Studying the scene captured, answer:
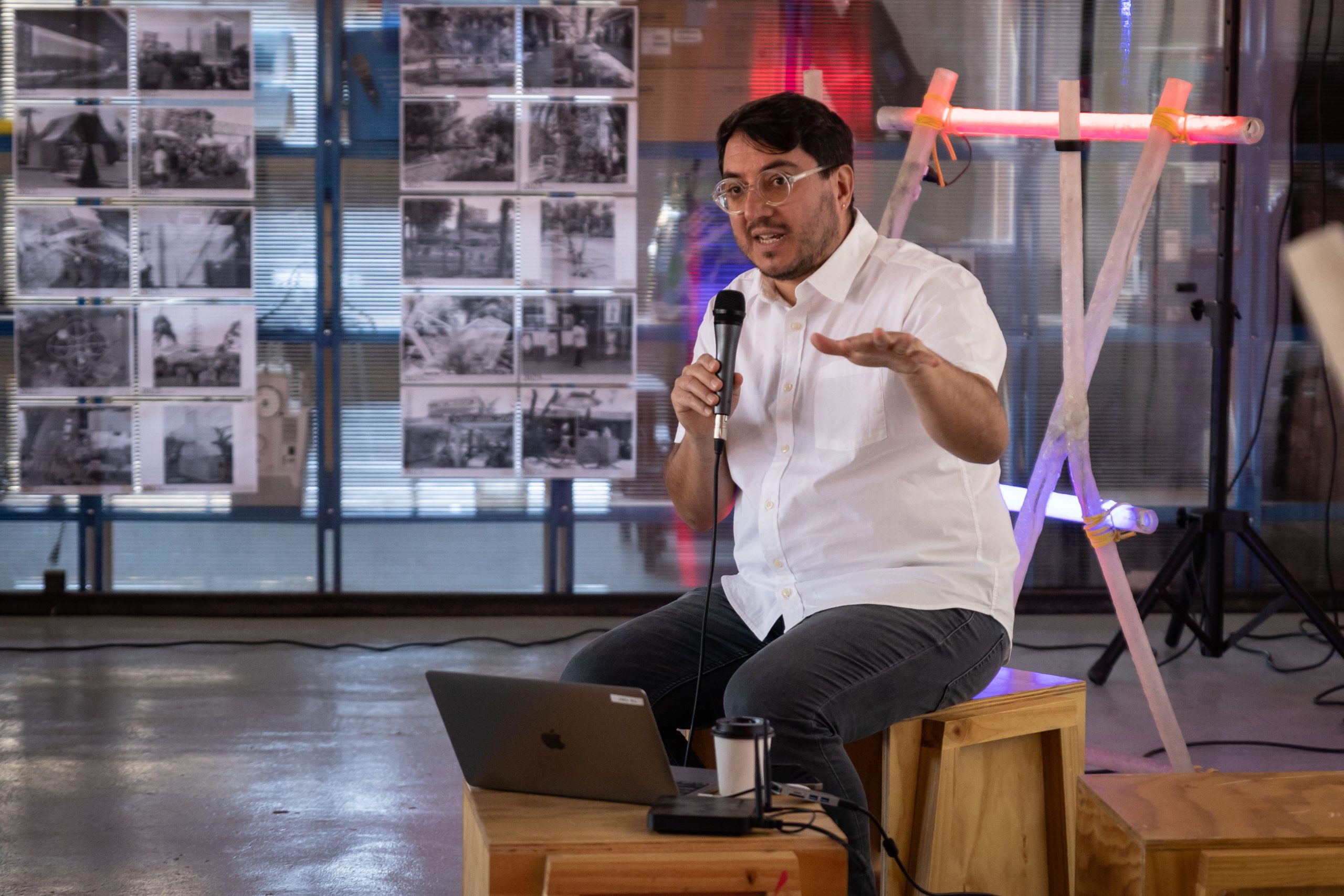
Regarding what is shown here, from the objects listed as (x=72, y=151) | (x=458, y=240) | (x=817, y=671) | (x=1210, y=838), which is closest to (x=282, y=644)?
(x=458, y=240)

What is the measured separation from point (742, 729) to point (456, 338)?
3.14 metres

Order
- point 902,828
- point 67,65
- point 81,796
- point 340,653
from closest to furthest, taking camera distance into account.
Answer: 1. point 902,828
2. point 81,796
3. point 340,653
4. point 67,65

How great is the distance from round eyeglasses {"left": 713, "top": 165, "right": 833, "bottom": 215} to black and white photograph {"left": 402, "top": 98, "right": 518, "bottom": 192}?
2481 millimetres

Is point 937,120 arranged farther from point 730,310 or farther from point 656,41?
point 656,41

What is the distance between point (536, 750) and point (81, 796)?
5.28ft

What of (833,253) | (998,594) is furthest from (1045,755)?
(833,253)

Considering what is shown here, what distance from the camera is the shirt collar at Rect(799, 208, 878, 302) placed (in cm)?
196

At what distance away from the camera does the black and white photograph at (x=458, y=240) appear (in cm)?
429

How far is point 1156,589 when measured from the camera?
3.45m

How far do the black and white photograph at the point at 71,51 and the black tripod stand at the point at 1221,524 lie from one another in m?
3.46

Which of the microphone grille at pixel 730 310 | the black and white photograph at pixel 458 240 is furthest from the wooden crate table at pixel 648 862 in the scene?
the black and white photograph at pixel 458 240

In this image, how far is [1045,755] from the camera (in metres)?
1.91

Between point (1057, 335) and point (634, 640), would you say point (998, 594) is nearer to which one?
point (634, 640)

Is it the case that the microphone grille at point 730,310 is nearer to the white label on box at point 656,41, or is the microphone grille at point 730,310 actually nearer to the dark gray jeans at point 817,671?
the dark gray jeans at point 817,671
